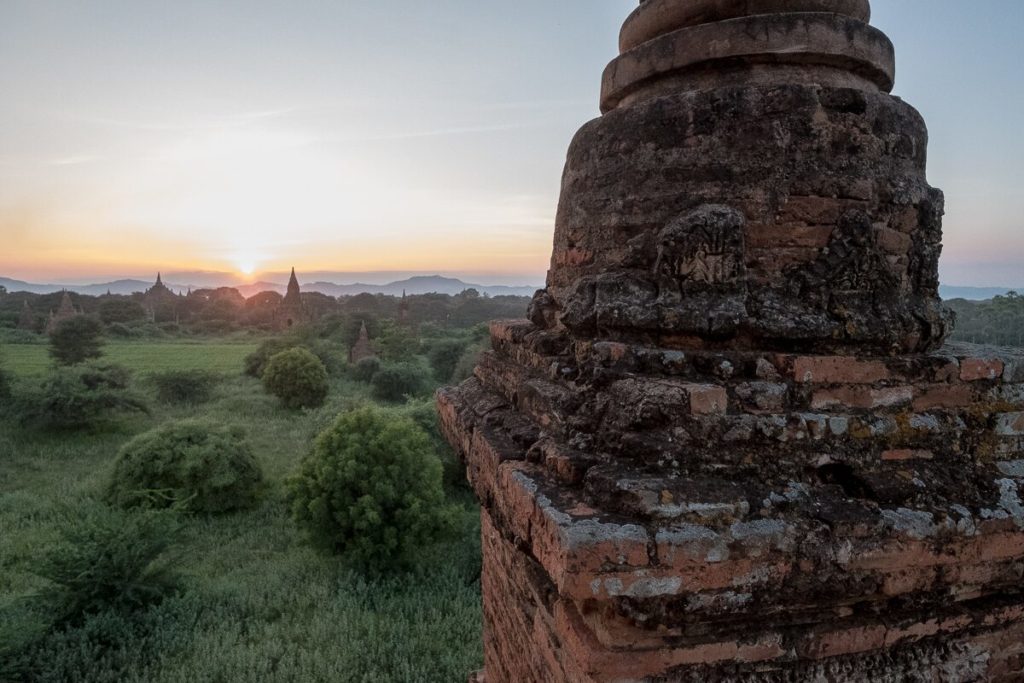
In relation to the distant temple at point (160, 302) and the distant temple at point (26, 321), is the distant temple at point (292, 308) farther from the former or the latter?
the distant temple at point (26, 321)

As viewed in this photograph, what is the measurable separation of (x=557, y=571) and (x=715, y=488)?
1.72 feet

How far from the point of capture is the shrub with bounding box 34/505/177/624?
10.3 m

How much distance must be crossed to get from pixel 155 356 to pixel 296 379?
1992cm

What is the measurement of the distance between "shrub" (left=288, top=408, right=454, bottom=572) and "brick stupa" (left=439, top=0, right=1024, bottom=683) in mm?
10032

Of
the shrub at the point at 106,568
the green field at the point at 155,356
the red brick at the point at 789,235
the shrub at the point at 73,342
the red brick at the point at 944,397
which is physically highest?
the red brick at the point at 789,235

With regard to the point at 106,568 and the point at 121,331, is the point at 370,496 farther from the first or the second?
the point at 121,331

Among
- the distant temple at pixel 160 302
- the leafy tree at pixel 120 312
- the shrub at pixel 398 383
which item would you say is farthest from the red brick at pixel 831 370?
→ the distant temple at pixel 160 302

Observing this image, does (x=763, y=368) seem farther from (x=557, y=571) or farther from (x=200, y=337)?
(x=200, y=337)

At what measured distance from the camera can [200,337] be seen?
59281 mm

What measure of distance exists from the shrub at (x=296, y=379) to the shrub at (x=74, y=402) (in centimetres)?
542

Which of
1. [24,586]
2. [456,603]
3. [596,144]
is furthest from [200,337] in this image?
[596,144]

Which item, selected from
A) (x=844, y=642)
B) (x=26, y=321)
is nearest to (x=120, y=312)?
(x=26, y=321)

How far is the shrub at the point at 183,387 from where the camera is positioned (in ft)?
92.4

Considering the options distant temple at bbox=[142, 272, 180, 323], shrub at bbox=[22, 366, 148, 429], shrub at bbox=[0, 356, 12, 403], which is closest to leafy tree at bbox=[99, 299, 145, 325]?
distant temple at bbox=[142, 272, 180, 323]
